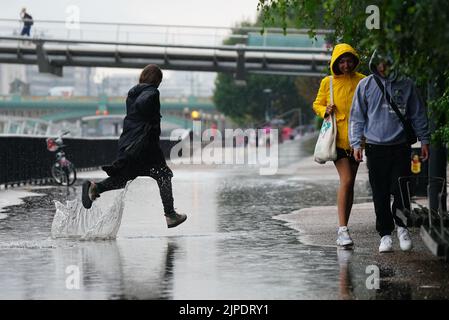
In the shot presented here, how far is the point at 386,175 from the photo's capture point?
378 inches

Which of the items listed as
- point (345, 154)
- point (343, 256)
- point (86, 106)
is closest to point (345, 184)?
point (345, 154)

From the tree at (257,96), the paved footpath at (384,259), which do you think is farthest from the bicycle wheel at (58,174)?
the tree at (257,96)

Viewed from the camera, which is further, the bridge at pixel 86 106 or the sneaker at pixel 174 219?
the bridge at pixel 86 106

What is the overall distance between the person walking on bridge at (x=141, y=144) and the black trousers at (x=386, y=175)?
2.47 meters

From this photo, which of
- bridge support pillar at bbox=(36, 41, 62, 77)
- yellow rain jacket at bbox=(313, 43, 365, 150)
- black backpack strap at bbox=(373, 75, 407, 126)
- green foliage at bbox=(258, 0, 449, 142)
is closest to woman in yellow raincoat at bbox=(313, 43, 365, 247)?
yellow rain jacket at bbox=(313, 43, 365, 150)

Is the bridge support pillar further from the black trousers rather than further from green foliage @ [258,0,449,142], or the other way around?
green foliage @ [258,0,449,142]

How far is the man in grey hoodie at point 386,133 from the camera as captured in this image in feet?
31.3

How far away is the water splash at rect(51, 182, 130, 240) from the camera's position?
11.4 meters

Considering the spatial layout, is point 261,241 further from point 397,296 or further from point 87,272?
point 397,296

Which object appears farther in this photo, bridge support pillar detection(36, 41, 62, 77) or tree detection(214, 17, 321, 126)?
tree detection(214, 17, 321, 126)

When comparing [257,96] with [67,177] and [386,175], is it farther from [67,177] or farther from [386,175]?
[386,175]

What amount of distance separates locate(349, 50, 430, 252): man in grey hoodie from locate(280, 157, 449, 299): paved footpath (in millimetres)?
318

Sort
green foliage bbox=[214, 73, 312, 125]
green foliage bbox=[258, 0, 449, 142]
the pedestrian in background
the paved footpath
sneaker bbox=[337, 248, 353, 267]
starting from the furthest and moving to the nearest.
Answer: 1. green foliage bbox=[214, 73, 312, 125]
2. the pedestrian in background
3. sneaker bbox=[337, 248, 353, 267]
4. the paved footpath
5. green foliage bbox=[258, 0, 449, 142]

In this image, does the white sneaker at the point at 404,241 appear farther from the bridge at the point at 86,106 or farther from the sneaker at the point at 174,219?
the bridge at the point at 86,106
